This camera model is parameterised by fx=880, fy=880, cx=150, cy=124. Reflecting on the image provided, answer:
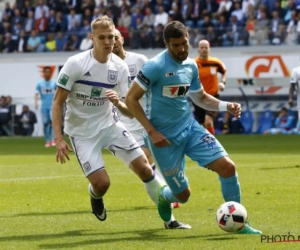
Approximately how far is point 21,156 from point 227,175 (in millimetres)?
14678

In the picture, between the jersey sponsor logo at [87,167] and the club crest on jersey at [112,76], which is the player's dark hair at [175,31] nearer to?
the club crest on jersey at [112,76]

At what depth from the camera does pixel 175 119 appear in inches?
355

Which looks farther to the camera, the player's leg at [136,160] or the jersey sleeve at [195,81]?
the player's leg at [136,160]

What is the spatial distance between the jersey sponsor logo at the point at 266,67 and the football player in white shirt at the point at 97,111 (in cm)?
2368

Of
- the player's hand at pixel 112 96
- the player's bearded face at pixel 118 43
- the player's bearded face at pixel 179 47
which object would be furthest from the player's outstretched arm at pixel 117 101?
the player's bearded face at pixel 118 43

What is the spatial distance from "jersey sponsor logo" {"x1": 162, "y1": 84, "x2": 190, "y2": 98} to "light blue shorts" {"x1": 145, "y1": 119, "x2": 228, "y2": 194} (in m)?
0.35

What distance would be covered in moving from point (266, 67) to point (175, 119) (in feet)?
81.5

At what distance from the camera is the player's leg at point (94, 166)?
970 cm

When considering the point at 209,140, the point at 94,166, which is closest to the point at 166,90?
the point at 209,140

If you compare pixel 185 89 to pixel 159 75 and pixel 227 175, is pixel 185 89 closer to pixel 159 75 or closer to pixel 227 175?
pixel 159 75

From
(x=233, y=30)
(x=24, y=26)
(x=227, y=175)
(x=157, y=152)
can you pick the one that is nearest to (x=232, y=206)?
(x=227, y=175)

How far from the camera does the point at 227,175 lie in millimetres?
8789

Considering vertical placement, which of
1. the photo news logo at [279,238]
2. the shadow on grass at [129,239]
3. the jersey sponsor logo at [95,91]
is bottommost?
the shadow on grass at [129,239]

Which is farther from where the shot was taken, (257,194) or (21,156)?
(21,156)
